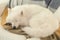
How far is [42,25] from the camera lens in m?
1.23

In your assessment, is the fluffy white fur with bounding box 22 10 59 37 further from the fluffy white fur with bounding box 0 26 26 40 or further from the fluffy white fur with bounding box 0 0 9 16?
the fluffy white fur with bounding box 0 0 9 16

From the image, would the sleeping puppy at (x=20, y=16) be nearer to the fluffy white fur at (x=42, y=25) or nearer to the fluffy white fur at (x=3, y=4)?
the fluffy white fur at (x=42, y=25)

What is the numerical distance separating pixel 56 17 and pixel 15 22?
16.4 inches

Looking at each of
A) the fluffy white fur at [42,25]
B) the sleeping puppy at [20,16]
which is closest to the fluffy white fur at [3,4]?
the sleeping puppy at [20,16]

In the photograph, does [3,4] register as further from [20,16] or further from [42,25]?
[42,25]

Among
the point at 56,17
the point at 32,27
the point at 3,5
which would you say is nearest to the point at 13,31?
the point at 32,27

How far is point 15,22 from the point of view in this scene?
4.40 feet

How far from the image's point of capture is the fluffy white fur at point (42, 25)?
1.18 metres

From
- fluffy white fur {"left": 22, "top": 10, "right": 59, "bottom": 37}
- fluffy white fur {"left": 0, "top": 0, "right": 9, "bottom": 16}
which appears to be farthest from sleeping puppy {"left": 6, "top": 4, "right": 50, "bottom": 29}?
fluffy white fur {"left": 0, "top": 0, "right": 9, "bottom": 16}

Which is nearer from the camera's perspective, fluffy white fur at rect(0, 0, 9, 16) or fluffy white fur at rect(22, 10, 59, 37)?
fluffy white fur at rect(22, 10, 59, 37)

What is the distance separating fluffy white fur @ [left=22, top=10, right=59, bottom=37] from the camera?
1184mm

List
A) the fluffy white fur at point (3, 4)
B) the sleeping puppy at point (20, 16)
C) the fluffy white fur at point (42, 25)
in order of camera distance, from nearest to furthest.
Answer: the fluffy white fur at point (42, 25) < the sleeping puppy at point (20, 16) < the fluffy white fur at point (3, 4)

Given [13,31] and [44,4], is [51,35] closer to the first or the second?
[13,31]

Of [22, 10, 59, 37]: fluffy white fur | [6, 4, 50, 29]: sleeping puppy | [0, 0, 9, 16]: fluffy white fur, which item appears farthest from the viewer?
[0, 0, 9, 16]: fluffy white fur
